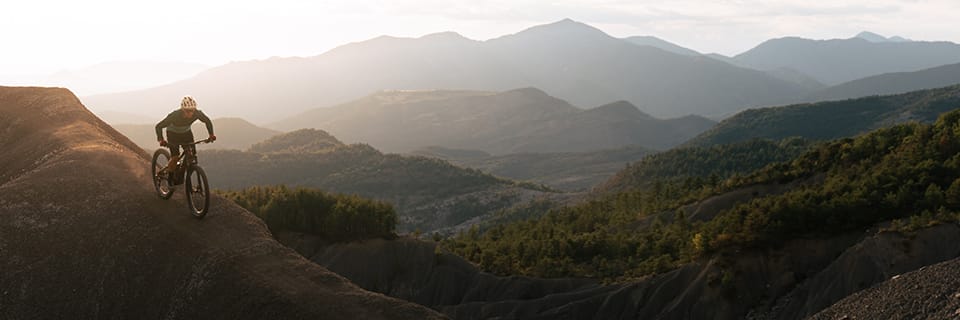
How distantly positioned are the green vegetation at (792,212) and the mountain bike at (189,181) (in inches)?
975

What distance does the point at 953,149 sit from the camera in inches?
1473

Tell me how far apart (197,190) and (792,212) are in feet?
88.0

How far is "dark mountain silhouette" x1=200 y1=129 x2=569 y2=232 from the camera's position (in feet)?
470

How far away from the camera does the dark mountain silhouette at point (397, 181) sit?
14325cm

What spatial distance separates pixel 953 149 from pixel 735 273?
16409 millimetres

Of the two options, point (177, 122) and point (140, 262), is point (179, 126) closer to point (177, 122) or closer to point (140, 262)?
point (177, 122)

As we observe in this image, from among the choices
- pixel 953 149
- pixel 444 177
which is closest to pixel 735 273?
pixel 953 149

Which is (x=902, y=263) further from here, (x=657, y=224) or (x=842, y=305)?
(x=657, y=224)

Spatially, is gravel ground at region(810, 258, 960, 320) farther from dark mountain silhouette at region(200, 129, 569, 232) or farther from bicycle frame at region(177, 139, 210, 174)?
dark mountain silhouette at region(200, 129, 569, 232)

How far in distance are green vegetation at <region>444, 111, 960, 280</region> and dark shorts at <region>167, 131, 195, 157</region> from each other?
2524 cm

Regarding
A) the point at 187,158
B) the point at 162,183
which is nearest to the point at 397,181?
the point at 162,183

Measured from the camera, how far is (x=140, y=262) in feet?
54.4

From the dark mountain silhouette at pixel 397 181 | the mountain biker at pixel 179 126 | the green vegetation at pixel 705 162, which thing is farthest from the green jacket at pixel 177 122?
the dark mountain silhouette at pixel 397 181

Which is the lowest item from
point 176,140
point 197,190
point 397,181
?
point 397,181
